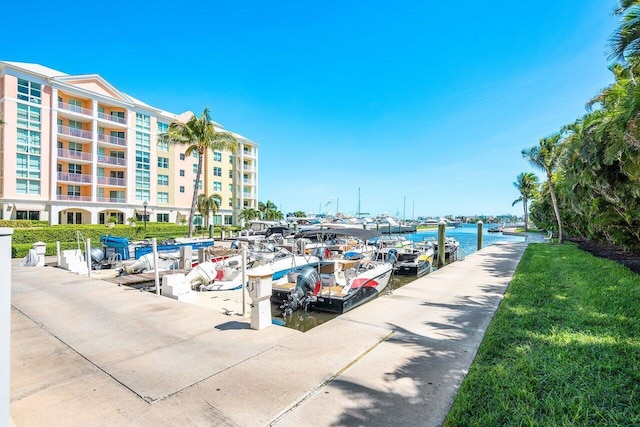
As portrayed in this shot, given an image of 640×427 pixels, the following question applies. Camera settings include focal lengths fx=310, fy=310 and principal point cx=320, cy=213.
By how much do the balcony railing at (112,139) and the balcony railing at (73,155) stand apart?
257 centimetres

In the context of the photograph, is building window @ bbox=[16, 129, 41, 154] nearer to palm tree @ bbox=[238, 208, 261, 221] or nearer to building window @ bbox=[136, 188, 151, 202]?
building window @ bbox=[136, 188, 151, 202]

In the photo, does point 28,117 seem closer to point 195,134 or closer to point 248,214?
point 195,134

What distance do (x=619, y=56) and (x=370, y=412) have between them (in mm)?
11040

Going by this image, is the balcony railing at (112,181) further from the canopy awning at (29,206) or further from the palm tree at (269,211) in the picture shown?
the palm tree at (269,211)

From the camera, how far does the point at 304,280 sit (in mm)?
10562

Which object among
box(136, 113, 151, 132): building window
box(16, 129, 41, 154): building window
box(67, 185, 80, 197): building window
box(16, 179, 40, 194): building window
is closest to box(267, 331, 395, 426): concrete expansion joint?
box(16, 179, 40, 194): building window

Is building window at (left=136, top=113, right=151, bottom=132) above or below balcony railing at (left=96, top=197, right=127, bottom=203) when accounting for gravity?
above

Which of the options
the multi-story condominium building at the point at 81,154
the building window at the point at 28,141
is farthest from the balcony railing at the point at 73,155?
the building window at the point at 28,141

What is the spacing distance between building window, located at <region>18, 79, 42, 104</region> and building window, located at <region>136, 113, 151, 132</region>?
961 cm

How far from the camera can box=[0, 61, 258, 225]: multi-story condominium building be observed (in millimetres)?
29219

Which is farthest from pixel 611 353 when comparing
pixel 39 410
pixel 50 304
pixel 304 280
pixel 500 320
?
pixel 50 304

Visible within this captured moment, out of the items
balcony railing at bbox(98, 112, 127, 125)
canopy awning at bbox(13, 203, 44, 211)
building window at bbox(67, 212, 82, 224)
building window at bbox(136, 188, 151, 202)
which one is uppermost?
balcony railing at bbox(98, 112, 127, 125)

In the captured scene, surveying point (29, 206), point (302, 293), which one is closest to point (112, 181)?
point (29, 206)

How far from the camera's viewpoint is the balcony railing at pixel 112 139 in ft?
118
